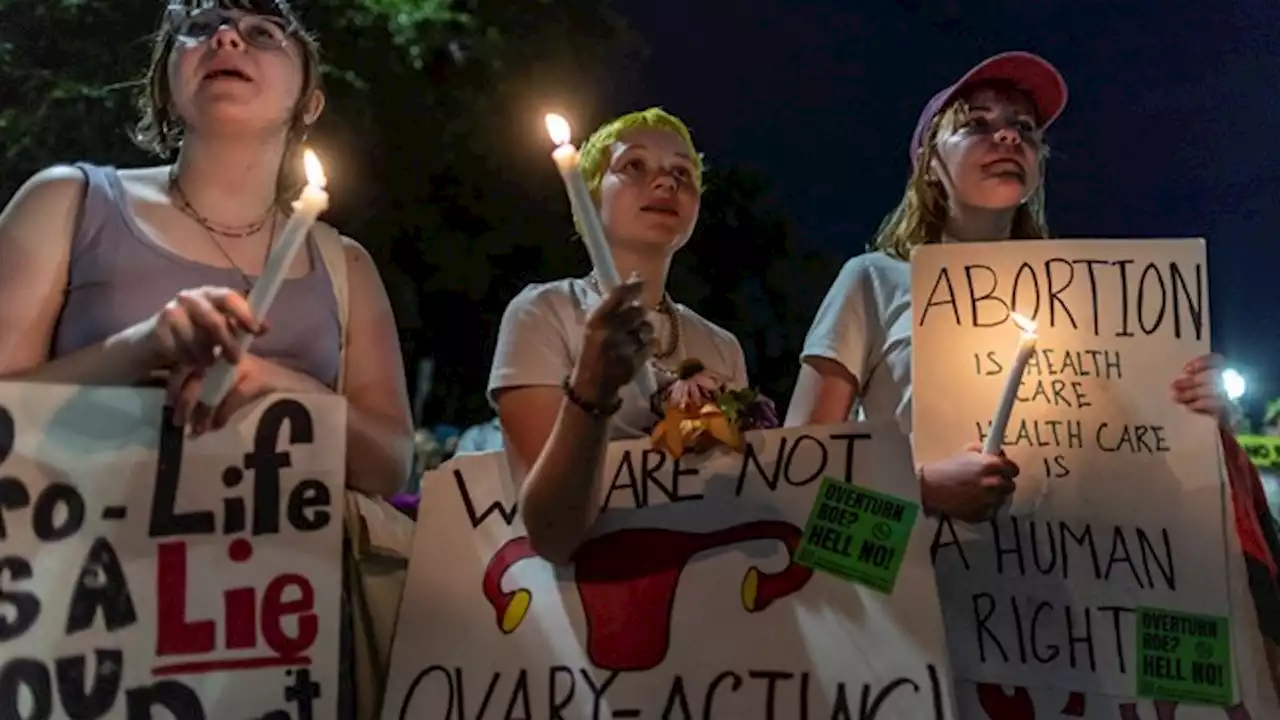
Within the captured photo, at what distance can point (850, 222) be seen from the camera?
31.3ft

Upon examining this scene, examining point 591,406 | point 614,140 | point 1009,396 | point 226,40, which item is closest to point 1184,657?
point 1009,396

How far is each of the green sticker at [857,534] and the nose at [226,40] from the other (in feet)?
3.26

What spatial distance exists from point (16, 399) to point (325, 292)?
1.36 ft

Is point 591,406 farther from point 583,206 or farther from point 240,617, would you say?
point 240,617

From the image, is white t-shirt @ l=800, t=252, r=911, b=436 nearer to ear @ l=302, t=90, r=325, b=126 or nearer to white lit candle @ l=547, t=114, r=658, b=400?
white lit candle @ l=547, t=114, r=658, b=400

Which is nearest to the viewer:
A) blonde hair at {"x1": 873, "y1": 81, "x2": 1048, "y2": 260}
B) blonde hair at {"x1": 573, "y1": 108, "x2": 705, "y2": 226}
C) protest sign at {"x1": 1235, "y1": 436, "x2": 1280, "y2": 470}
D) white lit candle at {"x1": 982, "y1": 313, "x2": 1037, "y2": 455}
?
white lit candle at {"x1": 982, "y1": 313, "x2": 1037, "y2": 455}

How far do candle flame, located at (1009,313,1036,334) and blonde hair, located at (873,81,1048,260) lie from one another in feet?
1.05

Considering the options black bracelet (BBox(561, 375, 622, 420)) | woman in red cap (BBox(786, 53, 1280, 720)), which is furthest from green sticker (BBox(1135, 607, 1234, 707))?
black bracelet (BBox(561, 375, 622, 420))

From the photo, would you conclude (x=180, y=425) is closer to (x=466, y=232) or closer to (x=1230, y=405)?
(x=1230, y=405)

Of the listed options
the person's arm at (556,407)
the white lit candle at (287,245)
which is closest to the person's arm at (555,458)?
the person's arm at (556,407)

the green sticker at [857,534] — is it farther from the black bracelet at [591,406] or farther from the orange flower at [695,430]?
the black bracelet at [591,406]

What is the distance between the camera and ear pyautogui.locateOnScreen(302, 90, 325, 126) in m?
1.83

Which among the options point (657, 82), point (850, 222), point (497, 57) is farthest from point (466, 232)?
point (850, 222)

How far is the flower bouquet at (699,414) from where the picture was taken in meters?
1.64
